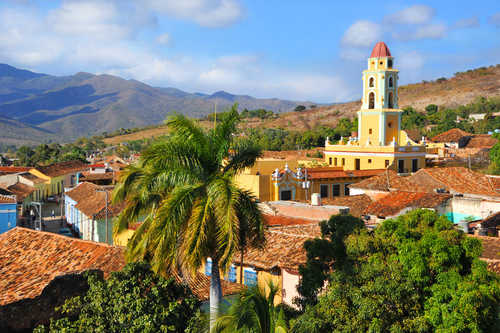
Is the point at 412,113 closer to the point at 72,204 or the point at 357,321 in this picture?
the point at 72,204

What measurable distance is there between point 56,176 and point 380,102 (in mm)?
34340

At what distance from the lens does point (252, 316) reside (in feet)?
26.9

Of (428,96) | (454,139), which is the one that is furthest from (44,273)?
(428,96)

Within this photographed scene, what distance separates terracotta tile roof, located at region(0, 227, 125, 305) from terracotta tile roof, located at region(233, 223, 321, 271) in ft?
12.1

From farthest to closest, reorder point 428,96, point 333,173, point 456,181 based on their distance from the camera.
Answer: point 428,96, point 333,173, point 456,181

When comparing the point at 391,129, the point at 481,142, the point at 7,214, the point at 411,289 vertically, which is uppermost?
the point at 391,129

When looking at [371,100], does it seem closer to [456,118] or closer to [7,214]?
[7,214]

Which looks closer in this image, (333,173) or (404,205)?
(404,205)

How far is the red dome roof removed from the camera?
4362cm

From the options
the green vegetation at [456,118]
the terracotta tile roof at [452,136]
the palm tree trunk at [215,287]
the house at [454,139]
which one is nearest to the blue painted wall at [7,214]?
the palm tree trunk at [215,287]

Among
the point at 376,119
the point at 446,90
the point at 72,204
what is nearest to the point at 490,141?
the point at 376,119

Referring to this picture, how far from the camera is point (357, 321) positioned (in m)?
8.23

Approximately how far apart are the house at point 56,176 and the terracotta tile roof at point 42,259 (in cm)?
3723

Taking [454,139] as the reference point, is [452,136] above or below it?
above
